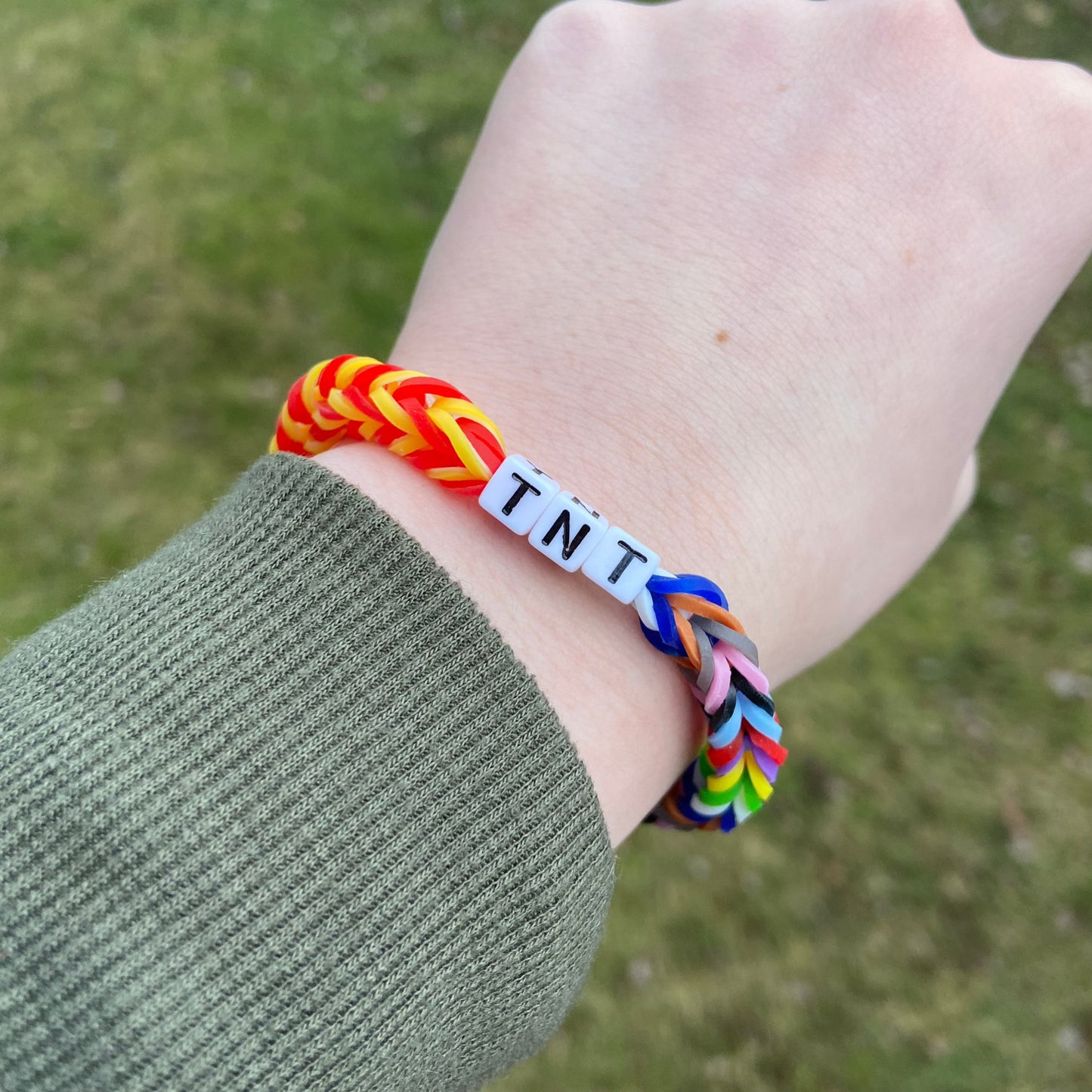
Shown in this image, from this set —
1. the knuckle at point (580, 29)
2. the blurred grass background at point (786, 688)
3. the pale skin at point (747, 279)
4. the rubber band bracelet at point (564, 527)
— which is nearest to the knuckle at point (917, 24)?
the pale skin at point (747, 279)

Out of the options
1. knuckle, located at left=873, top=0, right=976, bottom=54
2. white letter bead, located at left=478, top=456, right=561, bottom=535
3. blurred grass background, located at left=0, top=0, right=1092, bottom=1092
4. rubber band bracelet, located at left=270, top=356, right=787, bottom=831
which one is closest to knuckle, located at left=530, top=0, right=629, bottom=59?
knuckle, located at left=873, top=0, right=976, bottom=54

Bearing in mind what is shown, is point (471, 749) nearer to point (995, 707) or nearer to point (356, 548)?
point (356, 548)

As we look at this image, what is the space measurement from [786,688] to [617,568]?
1.74 meters

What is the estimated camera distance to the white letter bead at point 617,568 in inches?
35.5

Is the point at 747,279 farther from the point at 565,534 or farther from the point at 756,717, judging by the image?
the point at 756,717

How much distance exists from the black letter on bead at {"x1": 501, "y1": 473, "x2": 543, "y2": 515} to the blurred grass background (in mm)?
1632

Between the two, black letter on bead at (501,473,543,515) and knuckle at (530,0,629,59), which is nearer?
black letter on bead at (501,473,543,515)

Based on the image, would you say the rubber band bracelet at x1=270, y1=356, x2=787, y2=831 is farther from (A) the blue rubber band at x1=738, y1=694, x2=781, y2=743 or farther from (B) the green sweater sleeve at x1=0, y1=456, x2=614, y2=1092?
Answer: (B) the green sweater sleeve at x1=0, y1=456, x2=614, y2=1092

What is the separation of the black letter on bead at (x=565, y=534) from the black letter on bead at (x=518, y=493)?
0.03 m

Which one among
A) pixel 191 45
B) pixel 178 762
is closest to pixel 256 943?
pixel 178 762

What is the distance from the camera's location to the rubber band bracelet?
2.94 feet

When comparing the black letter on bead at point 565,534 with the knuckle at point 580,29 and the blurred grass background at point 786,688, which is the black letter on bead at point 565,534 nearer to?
the knuckle at point 580,29

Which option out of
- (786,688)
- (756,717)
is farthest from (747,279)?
(786,688)

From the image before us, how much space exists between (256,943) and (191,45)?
3.29m
